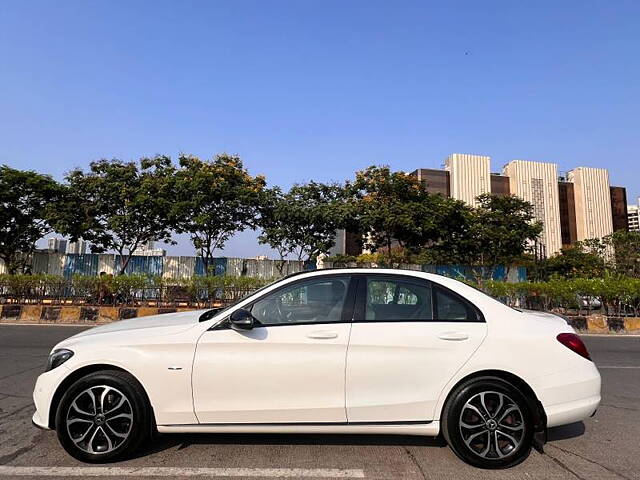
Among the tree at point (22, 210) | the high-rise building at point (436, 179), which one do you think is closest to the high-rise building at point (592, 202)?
the high-rise building at point (436, 179)

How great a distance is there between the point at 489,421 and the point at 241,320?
220 centimetres

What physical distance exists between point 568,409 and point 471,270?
72.5 ft

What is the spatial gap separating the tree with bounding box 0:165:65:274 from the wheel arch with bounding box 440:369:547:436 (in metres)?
24.2

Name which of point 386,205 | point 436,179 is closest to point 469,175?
point 436,179

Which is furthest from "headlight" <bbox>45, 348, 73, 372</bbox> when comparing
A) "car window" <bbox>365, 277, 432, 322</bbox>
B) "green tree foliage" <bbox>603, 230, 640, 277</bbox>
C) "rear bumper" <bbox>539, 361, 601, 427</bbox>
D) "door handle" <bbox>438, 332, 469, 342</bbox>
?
"green tree foliage" <bbox>603, 230, 640, 277</bbox>

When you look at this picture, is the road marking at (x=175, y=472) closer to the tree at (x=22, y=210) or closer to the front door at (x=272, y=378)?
the front door at (x=272, y=378)

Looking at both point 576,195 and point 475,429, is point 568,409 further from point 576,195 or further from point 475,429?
point 576,195

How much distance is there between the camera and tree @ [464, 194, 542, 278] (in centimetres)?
2619

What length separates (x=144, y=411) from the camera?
3619 mm

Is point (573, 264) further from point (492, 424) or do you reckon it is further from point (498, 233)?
point (492, 424)

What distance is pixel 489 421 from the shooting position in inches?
141

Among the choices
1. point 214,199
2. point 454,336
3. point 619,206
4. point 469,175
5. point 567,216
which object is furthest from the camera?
point 619,206

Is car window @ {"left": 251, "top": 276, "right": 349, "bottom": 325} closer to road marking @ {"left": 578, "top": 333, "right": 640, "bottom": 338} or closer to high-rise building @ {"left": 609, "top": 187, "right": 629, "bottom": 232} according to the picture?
road marking @ {"left": 578, "top": 333, "right": 640, "bottom": 338}

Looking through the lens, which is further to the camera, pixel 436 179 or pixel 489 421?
pixel 436 179
